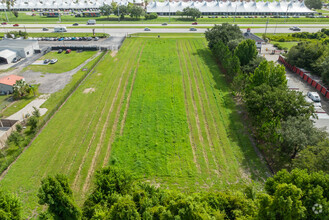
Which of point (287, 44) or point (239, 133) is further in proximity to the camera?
point (287, 44)

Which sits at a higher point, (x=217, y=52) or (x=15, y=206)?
(x=217, y=52)

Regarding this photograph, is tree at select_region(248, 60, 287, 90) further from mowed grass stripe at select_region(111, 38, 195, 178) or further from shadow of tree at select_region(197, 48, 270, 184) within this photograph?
mowed grass stripe at select_region(111, 38, 195, 178)

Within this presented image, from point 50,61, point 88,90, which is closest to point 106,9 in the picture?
point 50,61

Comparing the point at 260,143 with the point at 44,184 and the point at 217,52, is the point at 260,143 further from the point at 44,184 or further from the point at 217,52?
the point at 217,52

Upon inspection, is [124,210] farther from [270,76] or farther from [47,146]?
[270,76]

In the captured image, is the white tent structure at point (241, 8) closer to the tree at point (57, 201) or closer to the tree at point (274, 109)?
the tree at point (274, 109)

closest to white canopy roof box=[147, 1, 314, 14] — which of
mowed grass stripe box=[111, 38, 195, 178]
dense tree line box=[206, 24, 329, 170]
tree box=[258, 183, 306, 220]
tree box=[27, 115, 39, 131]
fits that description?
mowed grass stripe box=[111, 38, 195, 178]

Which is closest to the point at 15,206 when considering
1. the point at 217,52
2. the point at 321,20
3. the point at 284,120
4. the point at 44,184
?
the point at 44,184
